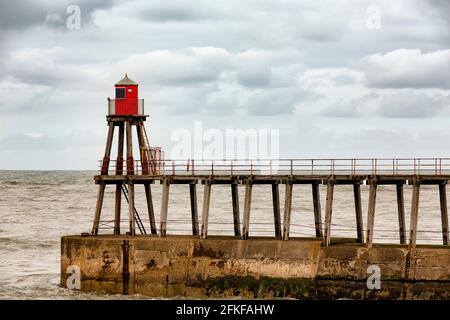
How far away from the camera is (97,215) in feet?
112

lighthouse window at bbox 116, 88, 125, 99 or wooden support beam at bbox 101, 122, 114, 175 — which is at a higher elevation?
lighthouse window at bbox 116, 88, 125, 99

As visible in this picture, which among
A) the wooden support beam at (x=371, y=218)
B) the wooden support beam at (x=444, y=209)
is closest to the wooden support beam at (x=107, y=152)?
the wooden support beam at (x=371, y=218)

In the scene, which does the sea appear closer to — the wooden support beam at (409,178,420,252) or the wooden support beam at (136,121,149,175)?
the wooden support beam at (409,178,420,252)

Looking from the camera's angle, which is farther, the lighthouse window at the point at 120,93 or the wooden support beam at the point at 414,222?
the lighthouse window at the point at 120,93

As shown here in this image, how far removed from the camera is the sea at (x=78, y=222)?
1470 inches

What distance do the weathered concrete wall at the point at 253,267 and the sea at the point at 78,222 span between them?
1.07 meters

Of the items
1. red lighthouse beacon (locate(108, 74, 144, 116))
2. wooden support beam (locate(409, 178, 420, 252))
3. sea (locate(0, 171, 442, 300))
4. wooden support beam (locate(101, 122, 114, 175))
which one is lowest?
sea (locate(0, 171, 442, 300))

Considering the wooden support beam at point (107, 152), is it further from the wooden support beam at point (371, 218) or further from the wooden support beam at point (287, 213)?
the wooden support beam at point (371, 218)

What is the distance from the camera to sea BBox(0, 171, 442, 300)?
37.3m

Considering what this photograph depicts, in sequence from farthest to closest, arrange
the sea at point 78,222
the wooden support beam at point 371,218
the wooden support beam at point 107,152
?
the sea at point 78,222 → the wooden support beam at point 107,152 → the wooden support beam at point 371,218

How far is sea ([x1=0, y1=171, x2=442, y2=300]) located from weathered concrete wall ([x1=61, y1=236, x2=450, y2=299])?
1.07 meters

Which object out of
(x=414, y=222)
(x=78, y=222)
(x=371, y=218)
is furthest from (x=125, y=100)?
(x=78, y=222)

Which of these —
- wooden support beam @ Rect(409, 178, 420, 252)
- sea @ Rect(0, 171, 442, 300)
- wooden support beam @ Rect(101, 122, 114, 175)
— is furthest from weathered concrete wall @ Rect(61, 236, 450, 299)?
wooden support beam @ Rect(101, 122, 114, 175)
